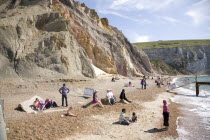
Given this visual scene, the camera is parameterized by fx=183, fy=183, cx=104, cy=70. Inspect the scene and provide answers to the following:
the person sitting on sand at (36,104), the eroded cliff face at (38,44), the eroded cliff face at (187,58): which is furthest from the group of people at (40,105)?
the eroded cliff face at (187,58)

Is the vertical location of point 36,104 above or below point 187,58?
below

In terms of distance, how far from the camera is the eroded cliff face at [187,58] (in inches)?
4072

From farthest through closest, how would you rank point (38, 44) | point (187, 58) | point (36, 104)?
1. point (187, 58)
2. point (38, 44)
3. point (36, 104)

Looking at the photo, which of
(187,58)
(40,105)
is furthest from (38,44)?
(187,58)

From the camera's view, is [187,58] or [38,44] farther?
[187,58]

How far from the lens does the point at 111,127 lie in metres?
8.24

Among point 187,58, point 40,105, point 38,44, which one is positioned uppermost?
point 187,58

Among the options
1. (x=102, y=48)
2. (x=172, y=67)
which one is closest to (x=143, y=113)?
(x=102, y=48)

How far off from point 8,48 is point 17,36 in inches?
82.9

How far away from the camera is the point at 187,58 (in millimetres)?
104938

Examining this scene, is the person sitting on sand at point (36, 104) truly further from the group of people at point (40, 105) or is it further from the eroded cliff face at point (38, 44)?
the eroded cliff face at point (38, 44)

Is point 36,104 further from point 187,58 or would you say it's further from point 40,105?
point 187,58

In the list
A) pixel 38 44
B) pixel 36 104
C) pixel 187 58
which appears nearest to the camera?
pixel 36 104

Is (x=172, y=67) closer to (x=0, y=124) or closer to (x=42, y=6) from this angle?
(x=42, y=6)
